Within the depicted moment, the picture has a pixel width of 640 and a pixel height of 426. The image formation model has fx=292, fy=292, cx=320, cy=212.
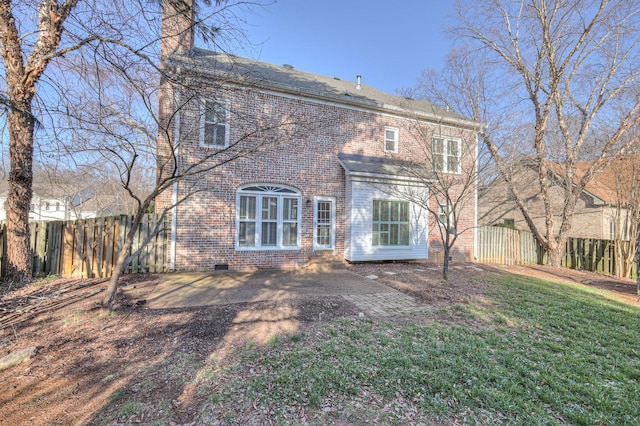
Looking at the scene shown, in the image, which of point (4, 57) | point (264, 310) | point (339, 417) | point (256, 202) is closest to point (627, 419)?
point (339, 417)

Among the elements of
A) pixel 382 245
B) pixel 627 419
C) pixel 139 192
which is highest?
pixel 139 192

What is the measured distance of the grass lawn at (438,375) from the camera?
2580 millimetres

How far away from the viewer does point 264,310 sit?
16.4ft

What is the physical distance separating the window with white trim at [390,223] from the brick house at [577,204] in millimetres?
4820

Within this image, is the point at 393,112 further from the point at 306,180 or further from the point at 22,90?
the point at 22,90

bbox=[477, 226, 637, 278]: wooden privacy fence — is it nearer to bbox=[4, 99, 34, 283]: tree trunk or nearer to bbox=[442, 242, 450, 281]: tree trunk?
bbox=[442, 242, 450, 281]: tree trunk

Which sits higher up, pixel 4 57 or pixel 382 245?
pixel 4 57

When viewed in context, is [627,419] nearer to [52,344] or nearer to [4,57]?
[52,344]

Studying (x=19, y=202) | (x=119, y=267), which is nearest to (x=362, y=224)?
(x=119, y=267)

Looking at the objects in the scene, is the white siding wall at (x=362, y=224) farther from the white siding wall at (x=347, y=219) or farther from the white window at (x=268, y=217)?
the white window at (x=268, y=217)

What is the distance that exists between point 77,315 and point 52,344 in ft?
2.64

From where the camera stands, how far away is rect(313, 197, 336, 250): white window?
32.9 feet

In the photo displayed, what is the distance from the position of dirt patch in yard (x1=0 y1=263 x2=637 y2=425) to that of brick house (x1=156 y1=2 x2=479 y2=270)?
2.94 m

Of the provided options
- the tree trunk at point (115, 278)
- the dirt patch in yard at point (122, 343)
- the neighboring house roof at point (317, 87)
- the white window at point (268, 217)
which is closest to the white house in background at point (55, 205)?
the white window at point (268, 217)
